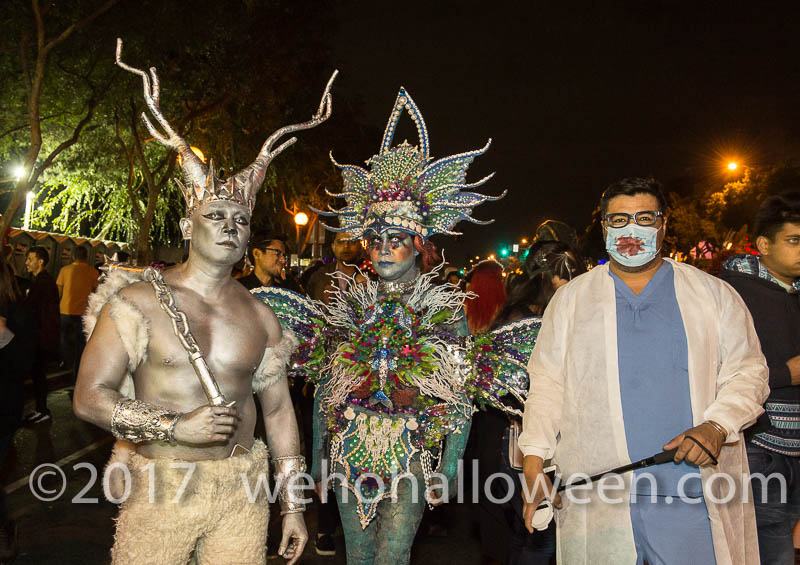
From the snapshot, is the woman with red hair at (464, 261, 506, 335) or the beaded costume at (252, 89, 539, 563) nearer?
the beaded costume at (252, 89, 539, 563)

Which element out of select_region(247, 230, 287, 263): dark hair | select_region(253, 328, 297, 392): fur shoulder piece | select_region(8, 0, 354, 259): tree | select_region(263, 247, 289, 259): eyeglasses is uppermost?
select_region(8, 0, 354, 259): tree

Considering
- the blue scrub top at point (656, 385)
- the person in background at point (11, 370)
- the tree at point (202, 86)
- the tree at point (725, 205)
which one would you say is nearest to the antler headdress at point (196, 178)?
the blue scrub top at point (656, 385)

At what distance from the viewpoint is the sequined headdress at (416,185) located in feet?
13.6

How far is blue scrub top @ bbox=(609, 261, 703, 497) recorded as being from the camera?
2824mm

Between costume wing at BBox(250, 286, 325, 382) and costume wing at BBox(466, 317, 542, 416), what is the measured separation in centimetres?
87

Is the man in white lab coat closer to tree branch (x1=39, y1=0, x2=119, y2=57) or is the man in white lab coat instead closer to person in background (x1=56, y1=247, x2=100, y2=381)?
person in background (x1=56, y1=247, x2=100, y2=381)

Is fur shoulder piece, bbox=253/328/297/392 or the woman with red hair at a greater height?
the woman with red hair

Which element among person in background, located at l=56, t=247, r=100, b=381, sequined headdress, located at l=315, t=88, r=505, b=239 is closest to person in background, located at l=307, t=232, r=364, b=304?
sequined headdress, located at l=315, t=88, r=505, b=239

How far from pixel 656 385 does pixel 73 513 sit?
4994 millimetres

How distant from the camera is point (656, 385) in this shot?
289 cm

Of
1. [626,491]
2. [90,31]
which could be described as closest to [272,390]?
[626,491]

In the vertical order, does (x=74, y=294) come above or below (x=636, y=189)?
above

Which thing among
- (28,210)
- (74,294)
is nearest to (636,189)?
(74,294)

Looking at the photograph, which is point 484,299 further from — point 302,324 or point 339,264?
point 302,324
